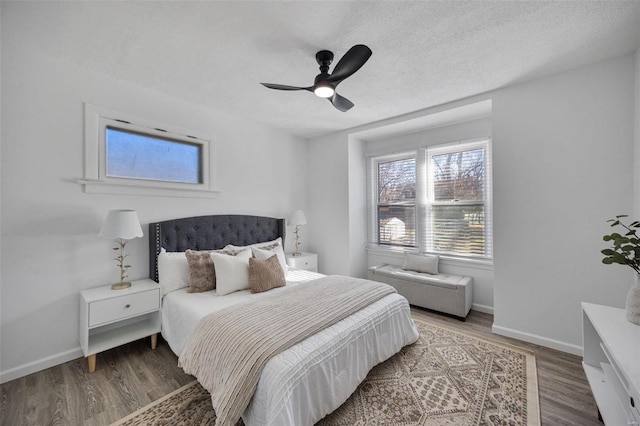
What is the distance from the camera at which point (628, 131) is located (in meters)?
2.11

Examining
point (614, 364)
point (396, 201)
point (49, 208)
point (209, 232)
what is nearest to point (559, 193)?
point (614, 364)

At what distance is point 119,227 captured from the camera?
219cm

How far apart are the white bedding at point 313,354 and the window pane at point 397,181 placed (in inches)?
83.8

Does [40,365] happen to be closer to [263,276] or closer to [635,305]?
[263,276]

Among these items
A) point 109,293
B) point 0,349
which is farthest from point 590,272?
point 0,349

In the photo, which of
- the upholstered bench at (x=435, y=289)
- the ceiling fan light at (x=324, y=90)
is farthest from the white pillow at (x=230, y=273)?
the upholstered bench at (x=435, y=289)

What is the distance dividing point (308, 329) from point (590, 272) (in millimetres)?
2561

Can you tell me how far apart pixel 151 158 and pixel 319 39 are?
2136 millimetres

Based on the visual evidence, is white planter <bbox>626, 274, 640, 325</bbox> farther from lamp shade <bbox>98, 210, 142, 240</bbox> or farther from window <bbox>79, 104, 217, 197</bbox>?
window <bbox>79, 104, 217, 197</bbox>

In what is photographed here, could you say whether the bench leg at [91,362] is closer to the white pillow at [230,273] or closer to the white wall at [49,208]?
the white wall at [49,208]

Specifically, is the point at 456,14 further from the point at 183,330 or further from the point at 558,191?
the point at 183,330

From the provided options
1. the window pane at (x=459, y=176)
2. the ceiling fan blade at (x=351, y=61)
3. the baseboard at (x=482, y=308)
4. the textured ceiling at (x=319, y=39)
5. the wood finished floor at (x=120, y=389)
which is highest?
the textured ceiling at (x=319, y=39)

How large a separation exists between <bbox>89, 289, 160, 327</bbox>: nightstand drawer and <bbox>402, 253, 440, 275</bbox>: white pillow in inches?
124

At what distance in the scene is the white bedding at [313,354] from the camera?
137 centimetres
